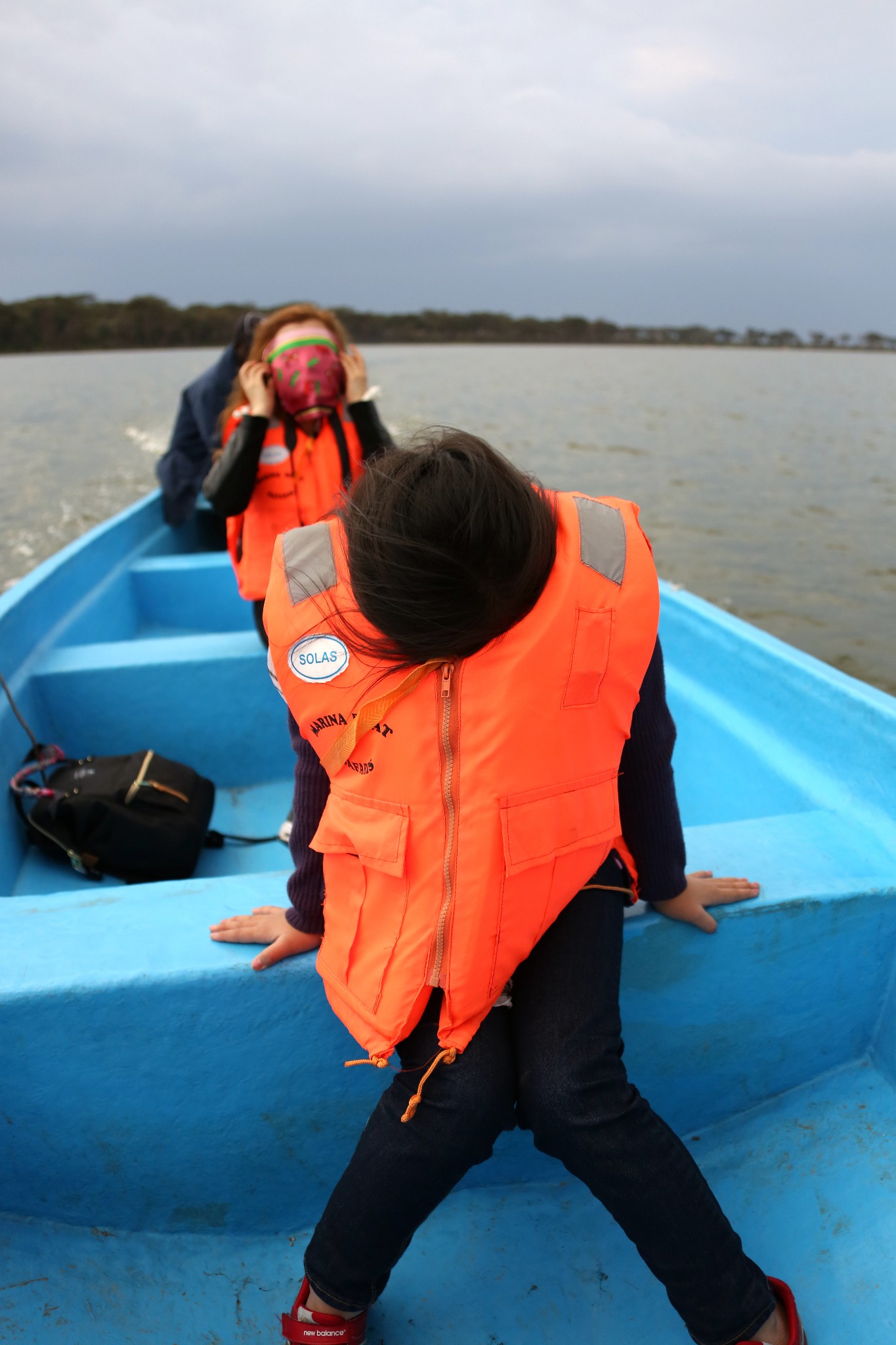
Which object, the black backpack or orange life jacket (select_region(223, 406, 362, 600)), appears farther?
orange life jacket (select_region(223, 406, 362, 600))

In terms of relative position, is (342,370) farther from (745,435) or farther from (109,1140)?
(745,435)

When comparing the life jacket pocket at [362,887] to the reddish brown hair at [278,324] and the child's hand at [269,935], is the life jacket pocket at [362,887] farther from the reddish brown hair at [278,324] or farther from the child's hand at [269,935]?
the reddish brown hair at [278,324]

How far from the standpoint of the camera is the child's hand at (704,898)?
110cm

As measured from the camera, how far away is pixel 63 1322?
41.2 inches

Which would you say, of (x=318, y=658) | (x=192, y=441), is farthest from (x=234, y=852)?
(x=192, y=441)

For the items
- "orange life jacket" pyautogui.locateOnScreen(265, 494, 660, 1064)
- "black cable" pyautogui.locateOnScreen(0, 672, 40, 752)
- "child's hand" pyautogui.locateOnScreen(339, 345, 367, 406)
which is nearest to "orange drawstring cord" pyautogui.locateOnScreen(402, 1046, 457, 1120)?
"orange life jacket" pyautogui.locateOnScreen(265, 494, 660, 1064)

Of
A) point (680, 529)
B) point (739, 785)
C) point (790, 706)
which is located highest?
point (790, 706)

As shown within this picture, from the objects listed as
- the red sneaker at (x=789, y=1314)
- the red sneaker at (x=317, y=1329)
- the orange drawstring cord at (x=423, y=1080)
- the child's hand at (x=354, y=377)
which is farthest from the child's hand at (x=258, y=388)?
the red sneaker at (x=789, y=1314)

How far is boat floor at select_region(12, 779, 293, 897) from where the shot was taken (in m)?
1.79

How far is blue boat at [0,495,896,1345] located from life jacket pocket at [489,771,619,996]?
224 millimetres

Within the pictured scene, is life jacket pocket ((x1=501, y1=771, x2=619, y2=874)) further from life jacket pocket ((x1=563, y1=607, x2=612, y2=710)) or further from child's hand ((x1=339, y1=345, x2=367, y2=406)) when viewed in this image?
child's hand ((x1=339, y1=345, x2=367, y2=406))

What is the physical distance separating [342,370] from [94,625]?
1186mm

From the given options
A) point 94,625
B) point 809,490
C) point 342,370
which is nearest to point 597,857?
point 342,370

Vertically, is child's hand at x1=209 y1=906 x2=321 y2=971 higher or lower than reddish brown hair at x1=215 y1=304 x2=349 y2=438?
lower
